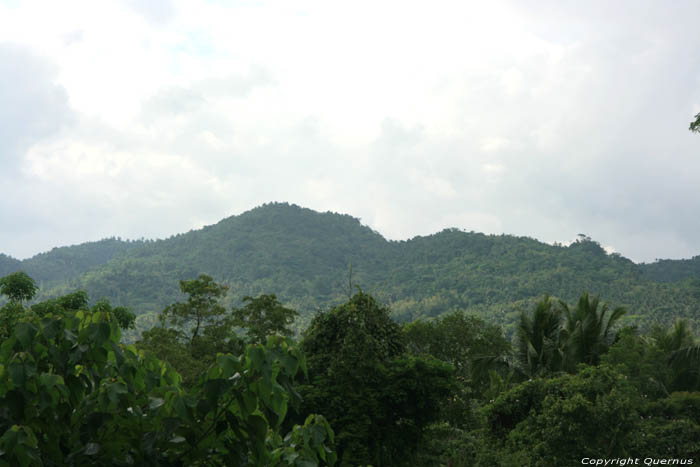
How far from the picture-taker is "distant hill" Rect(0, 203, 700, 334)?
7156cm

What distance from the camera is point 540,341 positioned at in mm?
20656

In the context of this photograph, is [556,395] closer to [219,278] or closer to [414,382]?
[414,382]

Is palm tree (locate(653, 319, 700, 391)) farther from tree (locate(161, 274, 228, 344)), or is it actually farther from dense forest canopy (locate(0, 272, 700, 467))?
tree (locate(161, 274, 228, 344))

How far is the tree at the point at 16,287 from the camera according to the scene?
15701mm

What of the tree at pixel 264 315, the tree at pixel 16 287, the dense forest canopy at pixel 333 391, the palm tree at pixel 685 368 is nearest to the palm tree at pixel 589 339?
the dense forest canopy at pixel 333 391

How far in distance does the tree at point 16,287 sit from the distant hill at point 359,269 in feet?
112

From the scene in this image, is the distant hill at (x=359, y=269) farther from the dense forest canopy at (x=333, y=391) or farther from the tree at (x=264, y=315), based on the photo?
the dense forest canopy at (x=333, y=391)

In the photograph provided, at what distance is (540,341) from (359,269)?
311 feet

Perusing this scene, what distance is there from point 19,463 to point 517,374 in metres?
20.6

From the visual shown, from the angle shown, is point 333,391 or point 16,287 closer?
point 333,391

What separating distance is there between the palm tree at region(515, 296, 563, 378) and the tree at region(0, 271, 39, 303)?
15411 mm

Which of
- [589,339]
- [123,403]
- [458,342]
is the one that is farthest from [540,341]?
[123,403]

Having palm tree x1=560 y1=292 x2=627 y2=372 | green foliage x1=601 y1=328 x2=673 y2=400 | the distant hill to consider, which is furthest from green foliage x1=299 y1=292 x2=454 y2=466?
the distant hill

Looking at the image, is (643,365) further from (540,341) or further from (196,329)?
(196,329)
